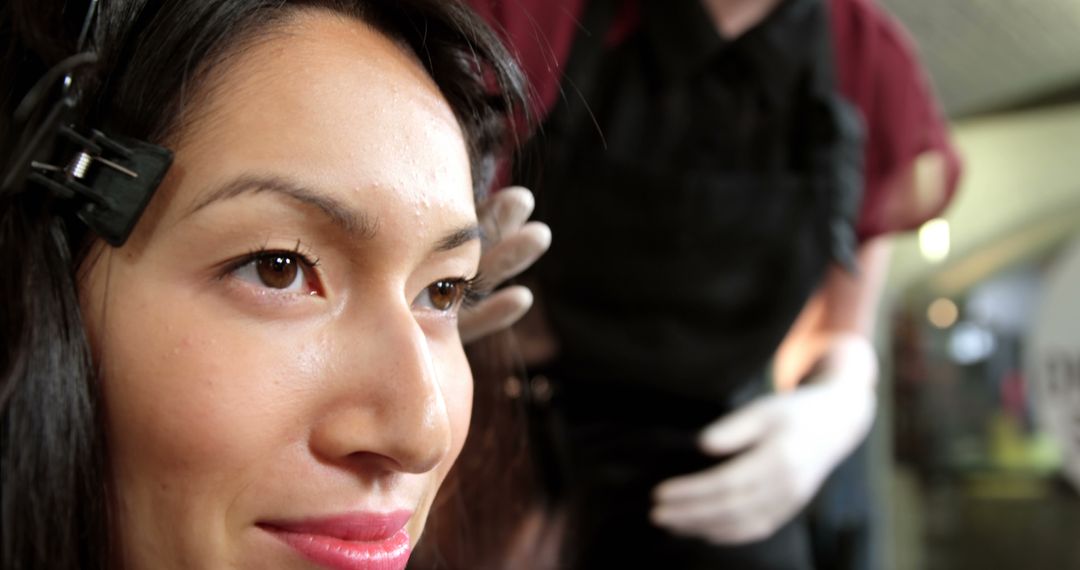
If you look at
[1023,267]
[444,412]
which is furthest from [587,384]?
[1023,267]

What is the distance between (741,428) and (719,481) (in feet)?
0.21

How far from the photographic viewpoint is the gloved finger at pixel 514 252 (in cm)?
69

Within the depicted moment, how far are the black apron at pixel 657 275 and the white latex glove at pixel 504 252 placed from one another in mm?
306

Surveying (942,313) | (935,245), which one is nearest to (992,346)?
(942,313)

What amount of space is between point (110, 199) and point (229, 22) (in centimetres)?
→ 12

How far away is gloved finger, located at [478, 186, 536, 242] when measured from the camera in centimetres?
67

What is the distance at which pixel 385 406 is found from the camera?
0.51 meters

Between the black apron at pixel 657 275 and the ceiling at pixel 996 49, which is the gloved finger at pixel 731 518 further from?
the ceiling at pixel 996 49


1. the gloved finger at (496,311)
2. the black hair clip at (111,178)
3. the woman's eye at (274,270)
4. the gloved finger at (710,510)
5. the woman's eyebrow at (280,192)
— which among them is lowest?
the gloved finger at (710,510)

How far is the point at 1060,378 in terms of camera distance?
2.52 m

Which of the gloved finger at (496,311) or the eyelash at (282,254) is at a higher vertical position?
the eyelash at (282,254)

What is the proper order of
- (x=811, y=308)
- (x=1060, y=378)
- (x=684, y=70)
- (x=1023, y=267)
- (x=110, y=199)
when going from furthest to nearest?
1. (x=1023, y=267)
2. (x=1060, y=378)
3. (x=811, y=308)
4. (x=684, y=70)
5. (x=110, y=199)

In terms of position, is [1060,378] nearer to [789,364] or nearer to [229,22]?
[789,364]

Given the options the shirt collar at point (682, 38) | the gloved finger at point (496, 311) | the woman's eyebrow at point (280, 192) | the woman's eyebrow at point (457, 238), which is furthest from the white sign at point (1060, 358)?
the woman's eyebrow at point (280, 192)
